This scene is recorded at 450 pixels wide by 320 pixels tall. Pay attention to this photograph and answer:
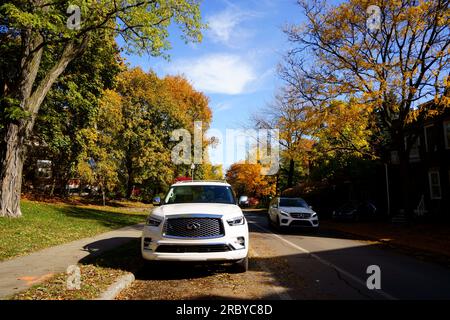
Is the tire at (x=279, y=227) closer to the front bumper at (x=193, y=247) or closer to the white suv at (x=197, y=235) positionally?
the white suv at (x=197, y=235)

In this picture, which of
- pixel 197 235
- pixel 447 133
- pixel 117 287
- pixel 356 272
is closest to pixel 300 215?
pixel 356 272

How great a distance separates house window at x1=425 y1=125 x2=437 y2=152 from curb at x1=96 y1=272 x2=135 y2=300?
2362cm

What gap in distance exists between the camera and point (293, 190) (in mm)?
35750

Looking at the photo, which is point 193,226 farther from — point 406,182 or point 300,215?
point 406,182

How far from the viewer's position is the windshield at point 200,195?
8.55m

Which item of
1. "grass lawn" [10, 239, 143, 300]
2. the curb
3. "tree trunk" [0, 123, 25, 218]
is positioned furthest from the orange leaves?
the curb

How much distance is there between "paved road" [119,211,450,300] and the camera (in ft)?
19.5

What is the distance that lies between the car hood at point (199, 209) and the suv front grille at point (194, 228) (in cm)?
16

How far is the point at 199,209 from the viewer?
24.1ft

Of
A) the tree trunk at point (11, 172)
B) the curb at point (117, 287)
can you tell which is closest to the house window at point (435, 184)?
the curb at point (117, 287)

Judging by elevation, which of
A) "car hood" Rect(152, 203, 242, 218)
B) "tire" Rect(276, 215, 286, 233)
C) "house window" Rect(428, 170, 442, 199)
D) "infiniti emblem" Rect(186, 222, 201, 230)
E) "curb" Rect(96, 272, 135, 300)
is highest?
"house window" Rect(428, 170, 442, 199)

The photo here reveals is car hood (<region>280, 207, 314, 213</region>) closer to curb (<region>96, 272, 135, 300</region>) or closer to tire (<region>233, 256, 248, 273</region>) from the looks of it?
tire (<region>233, 256, 248, 273</region>)
